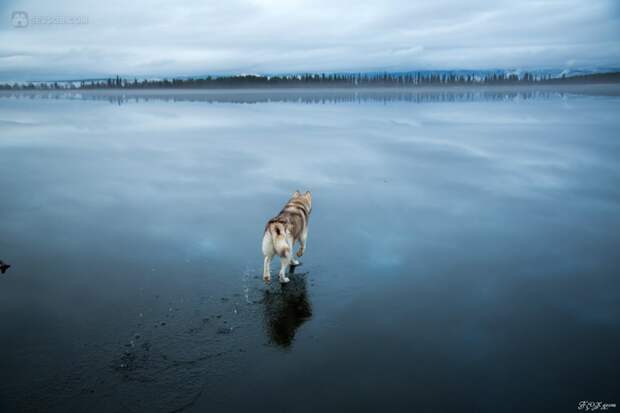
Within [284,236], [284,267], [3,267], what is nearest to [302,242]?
[284,267]

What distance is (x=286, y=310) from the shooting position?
330 inches

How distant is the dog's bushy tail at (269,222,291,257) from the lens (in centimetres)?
894

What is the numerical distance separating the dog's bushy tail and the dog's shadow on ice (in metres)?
0.70

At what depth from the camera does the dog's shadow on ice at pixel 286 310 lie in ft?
24.9

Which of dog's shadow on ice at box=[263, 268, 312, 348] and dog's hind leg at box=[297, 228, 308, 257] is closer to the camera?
dog's shadow on ice at box=[263, 268, 312, 348]

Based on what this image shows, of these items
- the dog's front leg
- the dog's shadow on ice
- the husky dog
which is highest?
the husky dog

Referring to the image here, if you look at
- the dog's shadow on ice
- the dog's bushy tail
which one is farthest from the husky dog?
the dog's shadow on ice

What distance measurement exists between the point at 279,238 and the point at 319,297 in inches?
49.2

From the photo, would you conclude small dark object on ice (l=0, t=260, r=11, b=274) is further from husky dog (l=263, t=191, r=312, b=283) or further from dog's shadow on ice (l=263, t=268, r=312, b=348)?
dog's shadow on ice (l=263, t=268, r=312, b=348)

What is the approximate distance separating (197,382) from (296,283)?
11.3 feet

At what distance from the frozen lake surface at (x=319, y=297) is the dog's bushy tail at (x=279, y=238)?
2.44ft

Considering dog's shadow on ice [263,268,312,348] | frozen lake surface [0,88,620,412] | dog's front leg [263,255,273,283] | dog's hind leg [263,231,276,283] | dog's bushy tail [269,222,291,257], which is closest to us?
frozen lake surface [0,88,620,412]

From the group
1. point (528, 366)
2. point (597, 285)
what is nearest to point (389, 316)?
point (528, 366)

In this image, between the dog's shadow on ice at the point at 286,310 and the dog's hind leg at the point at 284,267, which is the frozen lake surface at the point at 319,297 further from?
the dog's hind leg at the point at 284,267
